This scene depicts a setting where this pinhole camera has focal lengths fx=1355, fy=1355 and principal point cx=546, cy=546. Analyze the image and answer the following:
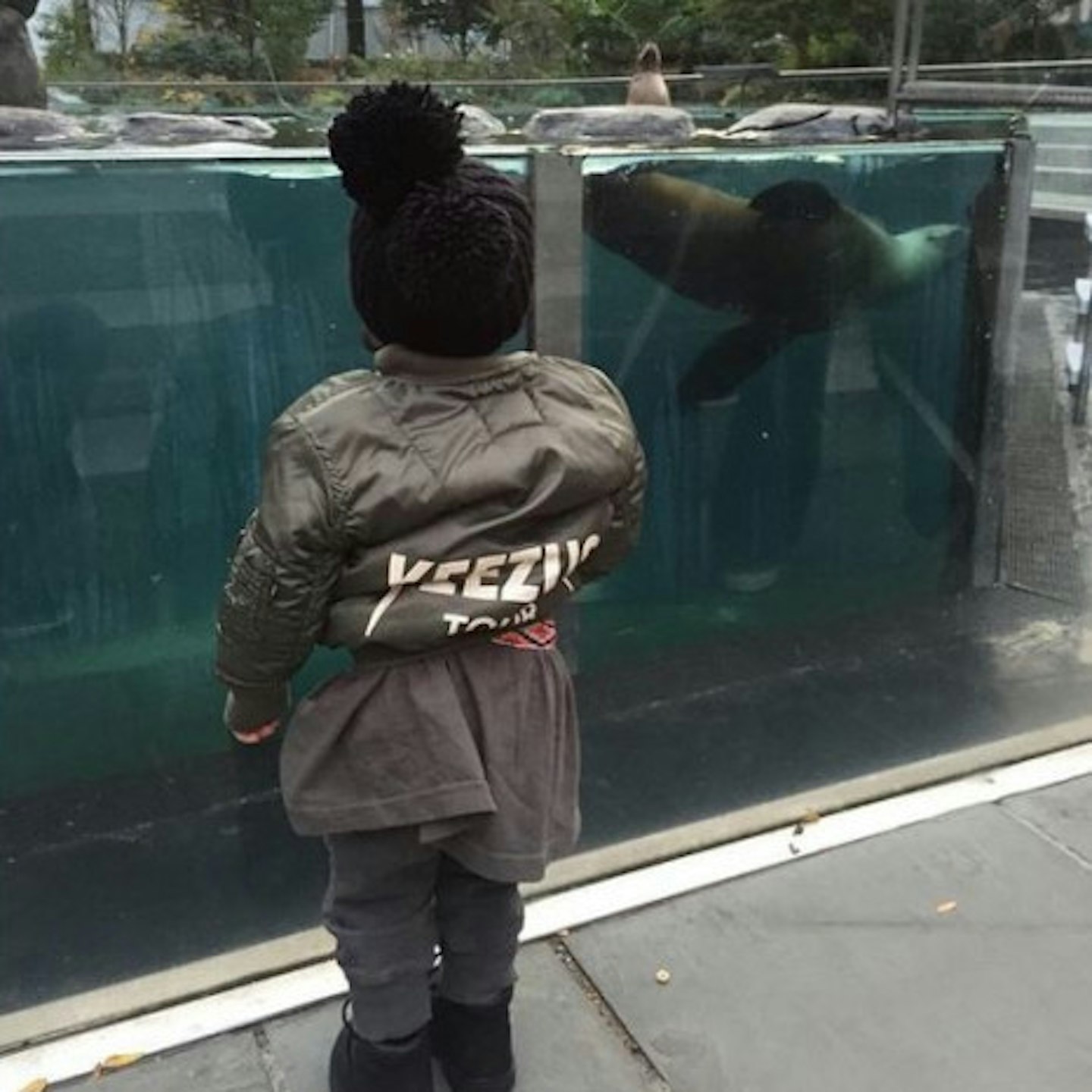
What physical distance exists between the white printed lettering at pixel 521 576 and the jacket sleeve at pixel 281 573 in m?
0.25

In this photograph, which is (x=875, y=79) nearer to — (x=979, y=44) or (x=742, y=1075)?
(x=979, y=44)

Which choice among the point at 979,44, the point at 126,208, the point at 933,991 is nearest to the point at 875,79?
the point at 979,44

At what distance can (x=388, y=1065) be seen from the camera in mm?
2078

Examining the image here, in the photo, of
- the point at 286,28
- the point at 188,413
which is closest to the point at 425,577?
the point at 188,413

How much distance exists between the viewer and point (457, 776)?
1918 millimetres

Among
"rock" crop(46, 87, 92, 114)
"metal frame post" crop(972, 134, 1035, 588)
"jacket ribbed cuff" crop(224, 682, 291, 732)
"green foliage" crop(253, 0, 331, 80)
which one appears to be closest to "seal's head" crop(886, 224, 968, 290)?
"metal frame post" crop(972, 134, 1035, 588)

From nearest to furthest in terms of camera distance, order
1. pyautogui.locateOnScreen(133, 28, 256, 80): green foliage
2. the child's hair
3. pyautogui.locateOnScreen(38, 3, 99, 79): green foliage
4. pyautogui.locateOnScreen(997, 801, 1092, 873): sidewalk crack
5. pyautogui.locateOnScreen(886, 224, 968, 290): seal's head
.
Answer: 1. the child's hair
2. pyautogui.locateOnScreen(997, 801, 1092, 873): sidewalk crack
3. pyautogui.locateOnScreen(886, 224, 968, 290): seal's head
4. pyautogui.locateOnScreen(133, 28, 256, 80): green foliage
5. pyautogui.locateOnScreen(38, 3, 99, 79): green foliage

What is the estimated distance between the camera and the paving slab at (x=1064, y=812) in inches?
120

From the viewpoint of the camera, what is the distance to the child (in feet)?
5.81

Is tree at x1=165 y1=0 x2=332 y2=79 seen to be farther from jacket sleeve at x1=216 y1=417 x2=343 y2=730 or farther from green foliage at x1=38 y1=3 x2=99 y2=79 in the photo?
jacket sleeve at x1=216 y1=417 x2=343 y2=730

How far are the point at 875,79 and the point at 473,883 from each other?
10213 millimetres

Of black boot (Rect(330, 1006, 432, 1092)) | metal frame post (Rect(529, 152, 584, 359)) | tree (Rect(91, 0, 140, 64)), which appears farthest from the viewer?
tree (Rect(91, 0, 140, 64))

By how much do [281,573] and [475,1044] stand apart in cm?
90

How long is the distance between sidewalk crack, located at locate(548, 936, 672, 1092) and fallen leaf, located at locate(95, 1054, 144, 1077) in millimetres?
790
